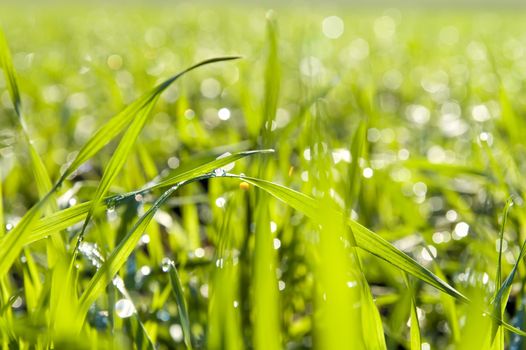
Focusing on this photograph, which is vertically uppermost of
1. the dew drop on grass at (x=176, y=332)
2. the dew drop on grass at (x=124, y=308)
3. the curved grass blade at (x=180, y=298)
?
the curved grass blade at (x=180, y=298)

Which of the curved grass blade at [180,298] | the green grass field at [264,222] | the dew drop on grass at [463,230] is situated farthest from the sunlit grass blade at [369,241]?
the dew drop on grass at [463,230]

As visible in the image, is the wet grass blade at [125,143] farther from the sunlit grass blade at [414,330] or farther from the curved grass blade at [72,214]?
the sunlit grass blade at [414,330]

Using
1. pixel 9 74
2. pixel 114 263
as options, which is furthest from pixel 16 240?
pixel 9 74

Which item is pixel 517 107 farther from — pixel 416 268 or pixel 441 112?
pixel 416 268

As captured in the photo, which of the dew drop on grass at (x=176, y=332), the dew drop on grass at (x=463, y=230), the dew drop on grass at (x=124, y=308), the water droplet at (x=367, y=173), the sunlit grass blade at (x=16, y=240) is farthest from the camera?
the water droplet at (x=367, y=173)

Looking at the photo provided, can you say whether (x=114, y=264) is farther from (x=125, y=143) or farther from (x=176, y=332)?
(x=176, y=332)

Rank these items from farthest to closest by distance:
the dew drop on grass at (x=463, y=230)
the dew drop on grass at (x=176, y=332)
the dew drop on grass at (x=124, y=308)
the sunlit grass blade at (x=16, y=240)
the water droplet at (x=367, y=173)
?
the water droplet at (x=367, y=173) → the dew drop on grass at (x=463, y=230) → the dew drop on grass at (x=176, y=332) → the dew drop on grass at (x=124, y=308) → the sunlit grass blade at (x=16, y=240)

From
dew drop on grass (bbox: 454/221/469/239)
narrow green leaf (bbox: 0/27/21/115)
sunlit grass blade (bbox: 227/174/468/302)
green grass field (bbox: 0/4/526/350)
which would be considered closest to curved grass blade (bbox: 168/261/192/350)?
green grass field (bbox: 0/4/526/350)
